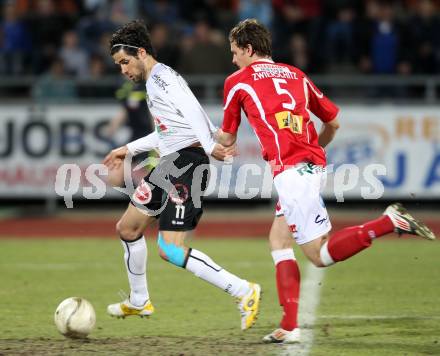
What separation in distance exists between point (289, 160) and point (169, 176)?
1.04 m

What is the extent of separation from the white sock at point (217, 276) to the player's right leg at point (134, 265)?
616 mm

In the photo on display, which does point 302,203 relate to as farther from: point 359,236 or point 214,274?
point 214,274

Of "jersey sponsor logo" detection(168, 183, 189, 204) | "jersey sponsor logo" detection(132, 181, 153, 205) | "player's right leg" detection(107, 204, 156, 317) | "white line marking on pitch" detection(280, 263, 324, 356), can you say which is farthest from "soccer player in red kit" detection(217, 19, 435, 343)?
"player's right leg" detection(107, 204, 156, 317)

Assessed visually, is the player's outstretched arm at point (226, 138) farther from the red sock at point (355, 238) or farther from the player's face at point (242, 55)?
the red sock at point (355, 238)

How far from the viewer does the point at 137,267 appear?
7.33 meters

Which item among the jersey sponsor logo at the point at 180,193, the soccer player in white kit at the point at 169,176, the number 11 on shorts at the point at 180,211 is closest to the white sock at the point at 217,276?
the soccer player in white kit at the point at 169,176

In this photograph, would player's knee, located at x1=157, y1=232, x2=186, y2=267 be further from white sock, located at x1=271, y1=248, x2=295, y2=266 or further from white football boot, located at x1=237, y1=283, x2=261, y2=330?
white sock, located at x1=271, y1=248, x2=295, y2=266

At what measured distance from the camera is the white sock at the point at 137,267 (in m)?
7.34

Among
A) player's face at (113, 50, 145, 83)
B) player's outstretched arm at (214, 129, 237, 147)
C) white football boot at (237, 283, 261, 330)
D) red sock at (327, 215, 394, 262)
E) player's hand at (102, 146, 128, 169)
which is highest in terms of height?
player's face at (113, 50, 145, 83)

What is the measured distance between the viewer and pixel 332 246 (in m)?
6.34

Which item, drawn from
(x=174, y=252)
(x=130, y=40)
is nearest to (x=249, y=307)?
(x=174, y=252)

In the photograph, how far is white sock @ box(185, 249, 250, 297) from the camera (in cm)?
674

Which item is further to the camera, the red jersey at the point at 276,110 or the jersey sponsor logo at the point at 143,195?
the jersey sponsor logo at the point at 143,195

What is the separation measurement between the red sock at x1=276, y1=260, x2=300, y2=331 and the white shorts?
9.9 inches
